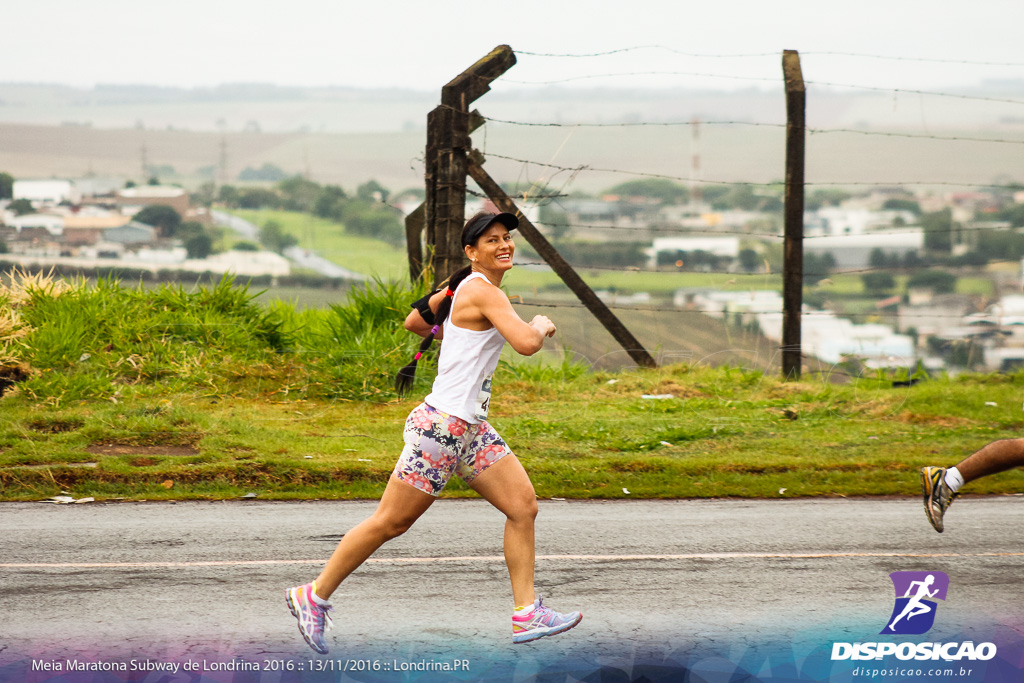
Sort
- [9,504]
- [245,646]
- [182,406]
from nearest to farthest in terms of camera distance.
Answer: [245,646]
[9,504]
[182,406]

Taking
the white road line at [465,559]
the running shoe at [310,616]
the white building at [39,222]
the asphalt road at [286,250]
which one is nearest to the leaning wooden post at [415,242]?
the white road line at [465,559]

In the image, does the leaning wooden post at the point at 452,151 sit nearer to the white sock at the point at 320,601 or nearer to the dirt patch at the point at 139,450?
the dirt patch at the point at 139,450

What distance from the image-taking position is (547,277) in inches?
443

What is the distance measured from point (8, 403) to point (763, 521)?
7596 mm

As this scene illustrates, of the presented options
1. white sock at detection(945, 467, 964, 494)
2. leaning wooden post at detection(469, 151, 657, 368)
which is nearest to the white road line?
white sock at detection(945, 467, 964, 494)

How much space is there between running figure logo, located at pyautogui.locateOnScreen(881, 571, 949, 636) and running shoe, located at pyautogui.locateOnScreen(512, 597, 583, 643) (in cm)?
149

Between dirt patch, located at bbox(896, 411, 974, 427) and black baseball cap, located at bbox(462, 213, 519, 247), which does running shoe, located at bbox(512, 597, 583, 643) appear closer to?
black baseball cap, located at bbox(462, 213, 519, 247)

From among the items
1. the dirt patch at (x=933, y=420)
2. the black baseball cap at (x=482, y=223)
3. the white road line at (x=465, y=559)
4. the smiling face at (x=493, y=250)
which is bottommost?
the white road line at (x=465, y=559)

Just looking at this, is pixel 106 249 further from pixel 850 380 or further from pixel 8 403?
pixel 850 380

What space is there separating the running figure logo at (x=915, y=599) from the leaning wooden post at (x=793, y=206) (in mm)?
6404

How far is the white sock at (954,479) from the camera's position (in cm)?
587

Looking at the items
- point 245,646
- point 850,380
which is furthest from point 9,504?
point 850,380

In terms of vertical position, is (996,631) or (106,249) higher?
(106,249)

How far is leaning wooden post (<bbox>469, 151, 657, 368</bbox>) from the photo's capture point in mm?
10844
